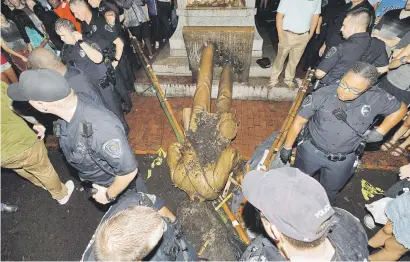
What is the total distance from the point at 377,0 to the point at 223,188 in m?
5.20

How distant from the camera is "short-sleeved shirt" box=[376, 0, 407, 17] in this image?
5.20 m

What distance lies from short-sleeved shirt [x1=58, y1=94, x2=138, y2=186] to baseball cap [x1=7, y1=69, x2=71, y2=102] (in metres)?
0.24

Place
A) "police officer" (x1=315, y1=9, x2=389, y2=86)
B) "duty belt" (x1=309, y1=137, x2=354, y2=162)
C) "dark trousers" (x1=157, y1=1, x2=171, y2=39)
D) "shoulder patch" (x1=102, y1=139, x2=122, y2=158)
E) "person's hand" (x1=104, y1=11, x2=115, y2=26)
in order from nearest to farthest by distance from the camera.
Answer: "shoulder patch" (x1=102, y1=139, x2=122, y2=158) → "duty belt" (x1=309, y1=137, x2=354, y2=162) → "police officer" (x1=315, y1=9, x2=389, y2=86) → "person's hand" (x1=104, y1=11, x2=115, y2=26) → "dark trousers" (x1=157, y1=1, x2=171, y2=39)

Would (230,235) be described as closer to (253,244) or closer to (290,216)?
(253,244)

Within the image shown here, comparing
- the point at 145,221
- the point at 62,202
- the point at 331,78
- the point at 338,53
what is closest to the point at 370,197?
the point at 331,78

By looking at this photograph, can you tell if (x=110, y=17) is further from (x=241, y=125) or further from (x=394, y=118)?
(x=394, y=118)

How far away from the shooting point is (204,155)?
12.0ft

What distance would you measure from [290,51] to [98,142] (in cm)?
451

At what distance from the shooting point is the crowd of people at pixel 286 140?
148 centimetres

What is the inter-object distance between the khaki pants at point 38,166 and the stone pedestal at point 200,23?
134 inches

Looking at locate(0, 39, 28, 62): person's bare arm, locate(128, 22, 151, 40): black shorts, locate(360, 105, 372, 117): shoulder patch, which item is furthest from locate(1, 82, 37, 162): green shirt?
locate(360, 105, 372, 117): shoulder patch

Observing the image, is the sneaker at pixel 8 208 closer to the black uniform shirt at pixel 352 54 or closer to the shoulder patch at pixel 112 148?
the shoulder patch at pixel 112 148

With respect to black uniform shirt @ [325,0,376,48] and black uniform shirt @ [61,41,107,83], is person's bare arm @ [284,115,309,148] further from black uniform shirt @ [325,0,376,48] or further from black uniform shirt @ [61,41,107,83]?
black uniform shirt @ [61,41,107,83]

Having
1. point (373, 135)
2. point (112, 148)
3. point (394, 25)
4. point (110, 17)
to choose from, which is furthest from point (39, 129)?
point (394, 25)
